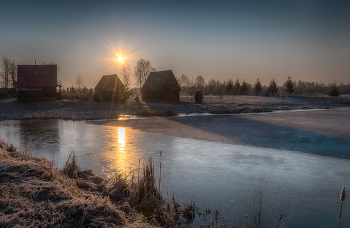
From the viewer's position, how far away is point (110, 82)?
52000 mm

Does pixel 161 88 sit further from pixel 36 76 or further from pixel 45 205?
pixel 45 205

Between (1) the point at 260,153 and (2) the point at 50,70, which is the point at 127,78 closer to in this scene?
(2) the point at 50,70

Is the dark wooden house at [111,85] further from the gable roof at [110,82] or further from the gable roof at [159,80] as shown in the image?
the gable roof at [159,80]

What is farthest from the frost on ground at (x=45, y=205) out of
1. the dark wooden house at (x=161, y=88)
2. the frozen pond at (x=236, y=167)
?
the dark wooden house at (x=161, y=88)

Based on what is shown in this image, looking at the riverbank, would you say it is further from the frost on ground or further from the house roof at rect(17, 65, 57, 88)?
the frost on ground

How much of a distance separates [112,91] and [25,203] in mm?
43241

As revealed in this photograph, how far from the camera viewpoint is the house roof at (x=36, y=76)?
42312 millimetres

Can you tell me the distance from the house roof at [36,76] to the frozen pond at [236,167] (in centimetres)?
3534

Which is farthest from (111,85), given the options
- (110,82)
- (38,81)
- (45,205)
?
(45,205)

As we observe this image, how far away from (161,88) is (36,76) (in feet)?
75.1

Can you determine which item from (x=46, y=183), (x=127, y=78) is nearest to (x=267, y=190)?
(x=46, y=183)

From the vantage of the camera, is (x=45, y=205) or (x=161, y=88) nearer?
(x=45, y=205)

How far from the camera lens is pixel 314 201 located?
191 inches

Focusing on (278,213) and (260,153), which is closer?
(278,213)
